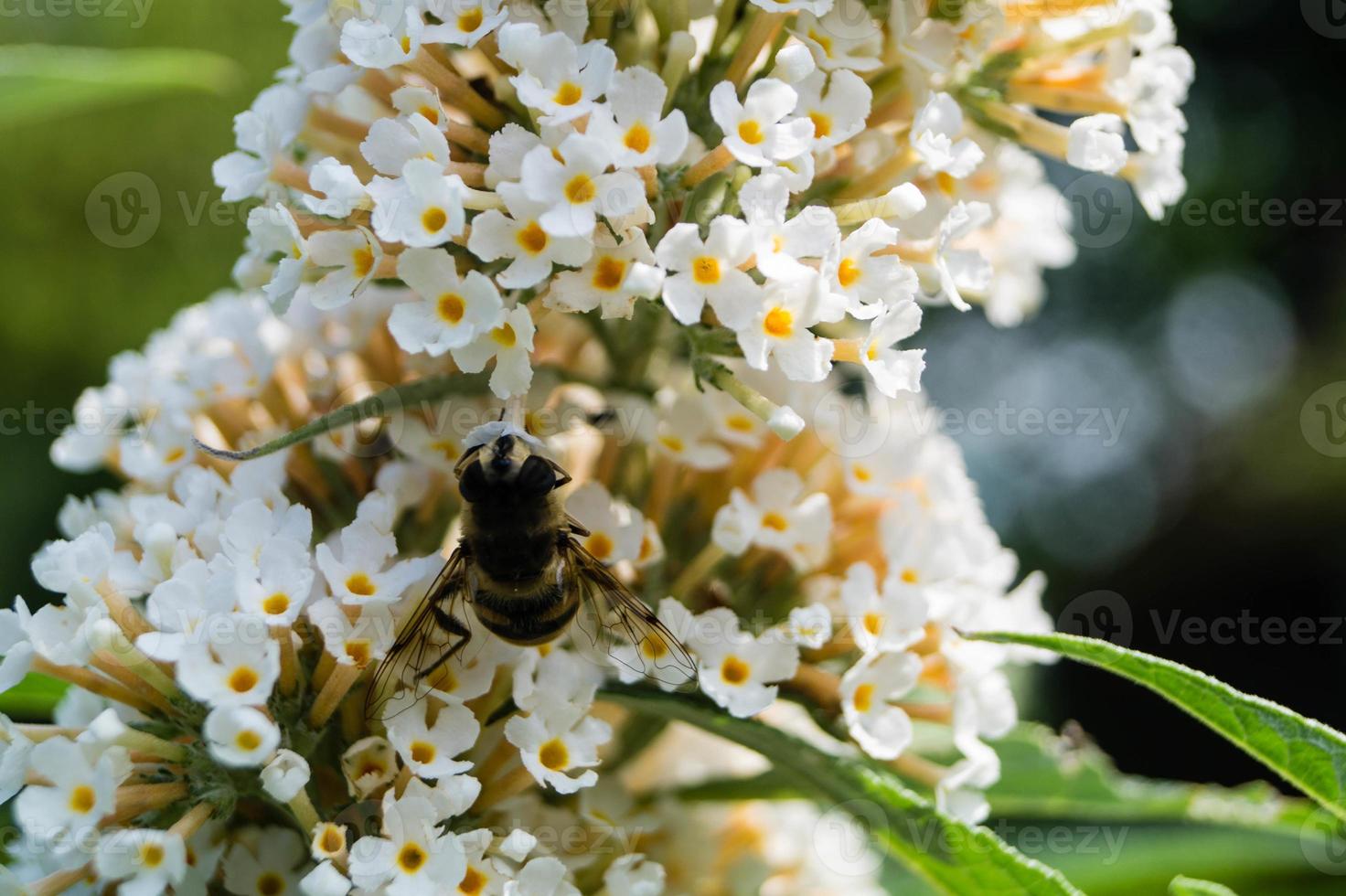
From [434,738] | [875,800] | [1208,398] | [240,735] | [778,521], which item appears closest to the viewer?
[240,735]

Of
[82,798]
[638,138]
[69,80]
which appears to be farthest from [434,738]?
[69,80]

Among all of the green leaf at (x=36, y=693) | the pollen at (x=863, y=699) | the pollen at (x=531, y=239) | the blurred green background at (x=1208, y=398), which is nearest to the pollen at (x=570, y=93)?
the pollen at (x=531, y=239)

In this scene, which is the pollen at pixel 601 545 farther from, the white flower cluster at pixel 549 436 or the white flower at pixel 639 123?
the white flower at pixel 639 123

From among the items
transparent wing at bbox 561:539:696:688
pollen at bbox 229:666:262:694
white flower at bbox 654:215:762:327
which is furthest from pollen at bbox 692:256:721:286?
pollen at bbox 229:666:262:694

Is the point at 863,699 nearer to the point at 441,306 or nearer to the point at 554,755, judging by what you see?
the point at 554,755

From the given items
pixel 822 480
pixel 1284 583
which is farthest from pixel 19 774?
pixel 1284 583

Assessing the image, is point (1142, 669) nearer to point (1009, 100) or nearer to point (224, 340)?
point (1009, 100)

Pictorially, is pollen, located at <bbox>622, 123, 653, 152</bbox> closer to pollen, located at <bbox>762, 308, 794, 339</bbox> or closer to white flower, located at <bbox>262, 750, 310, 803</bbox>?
pollen, located at <bbox>762, 308, 794, 339</bbox>
